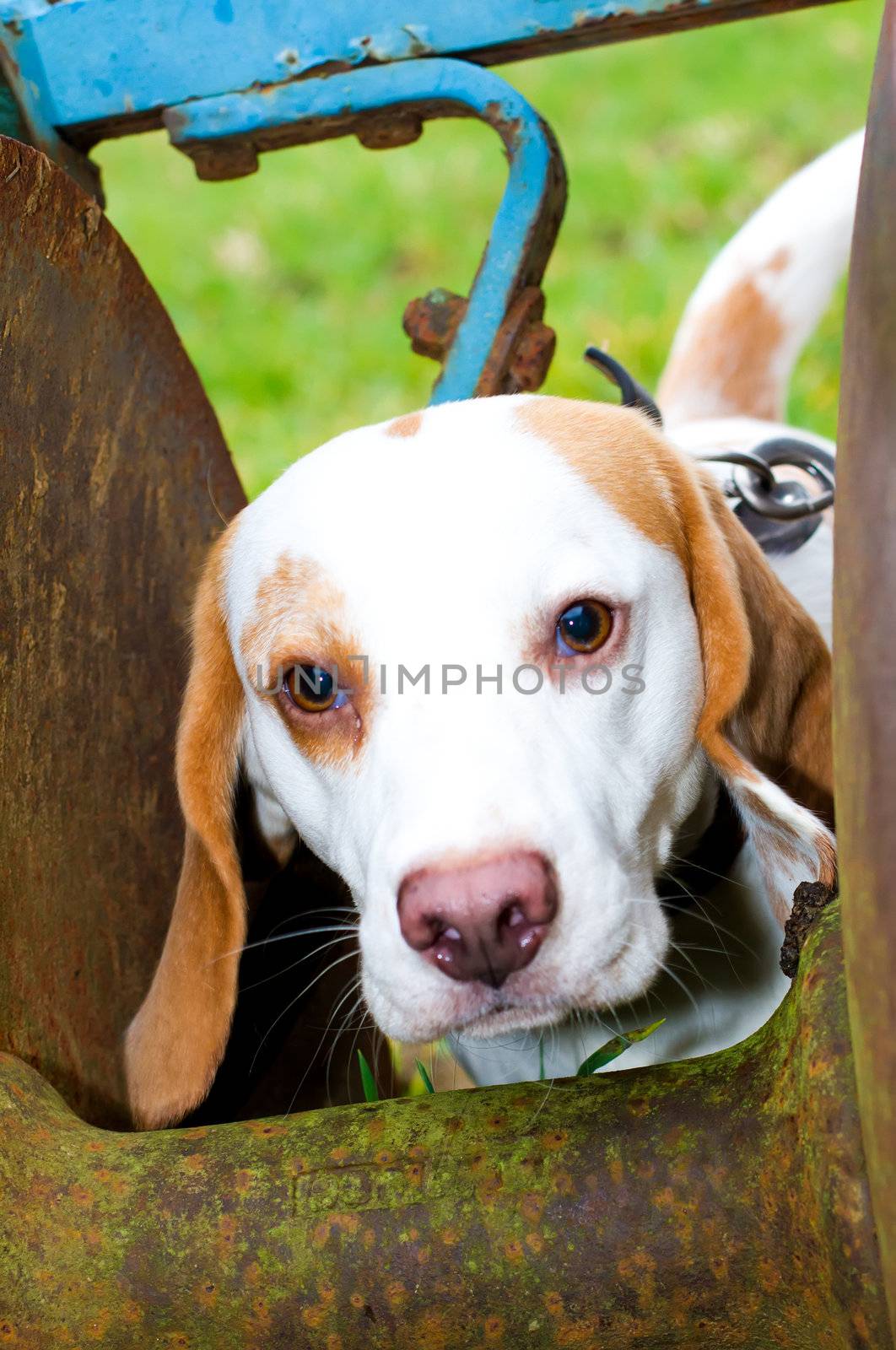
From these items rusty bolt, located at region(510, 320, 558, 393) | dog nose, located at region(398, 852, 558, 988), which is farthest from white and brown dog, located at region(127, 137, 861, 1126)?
rusty bolt, located at region(510, 320, 558, 393)

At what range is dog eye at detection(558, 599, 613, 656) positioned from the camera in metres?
1.51

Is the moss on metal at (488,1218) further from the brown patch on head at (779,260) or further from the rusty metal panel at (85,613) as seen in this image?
the brown patch on head at (779,260)

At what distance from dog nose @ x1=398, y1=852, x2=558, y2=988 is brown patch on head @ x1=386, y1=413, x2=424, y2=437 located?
61 cm

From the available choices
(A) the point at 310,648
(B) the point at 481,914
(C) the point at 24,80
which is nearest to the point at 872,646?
(B) the point at 481,914

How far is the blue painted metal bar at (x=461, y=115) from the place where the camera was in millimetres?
1811

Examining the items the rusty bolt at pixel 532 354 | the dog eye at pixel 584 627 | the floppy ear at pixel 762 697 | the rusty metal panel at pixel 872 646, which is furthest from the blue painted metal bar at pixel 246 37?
the rusty metal panel at pixel 872 646

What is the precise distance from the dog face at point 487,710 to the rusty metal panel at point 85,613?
98mm

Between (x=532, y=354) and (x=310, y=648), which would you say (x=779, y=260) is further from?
(x=310, y=648)

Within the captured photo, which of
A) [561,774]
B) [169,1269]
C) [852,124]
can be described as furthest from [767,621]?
[852,124]

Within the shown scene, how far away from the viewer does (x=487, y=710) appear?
1395 millimetres

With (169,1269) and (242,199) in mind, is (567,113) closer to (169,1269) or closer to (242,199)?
(242,199)

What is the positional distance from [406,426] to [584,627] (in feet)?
1.15

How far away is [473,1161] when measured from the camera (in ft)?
3.73

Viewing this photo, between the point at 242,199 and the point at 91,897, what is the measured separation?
4565mm
